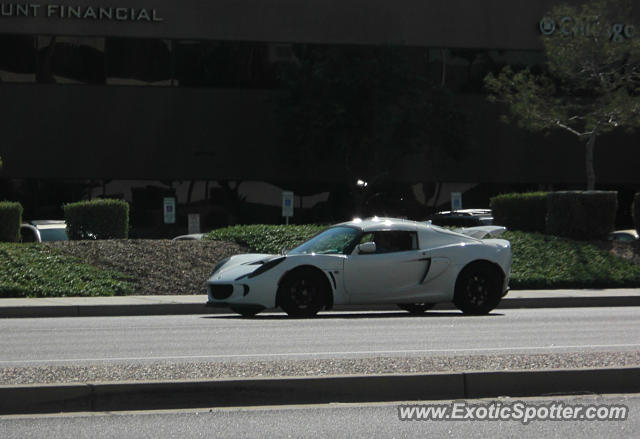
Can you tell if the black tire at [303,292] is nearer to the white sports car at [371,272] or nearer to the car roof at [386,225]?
the white sports car at [371,272]

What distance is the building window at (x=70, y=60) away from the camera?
40875 mm

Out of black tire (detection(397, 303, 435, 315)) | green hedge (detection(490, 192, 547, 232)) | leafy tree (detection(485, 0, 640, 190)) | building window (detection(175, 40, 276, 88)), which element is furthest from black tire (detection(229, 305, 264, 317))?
building window (detection(175, 40, 276, 88))

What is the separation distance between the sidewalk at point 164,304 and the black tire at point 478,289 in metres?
1.85

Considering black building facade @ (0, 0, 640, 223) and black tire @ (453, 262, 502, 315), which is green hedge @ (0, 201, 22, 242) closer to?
black tire @ (453, 262, 502, 315)

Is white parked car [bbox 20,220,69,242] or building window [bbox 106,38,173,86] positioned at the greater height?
building window [bbox 106,38,173,86]

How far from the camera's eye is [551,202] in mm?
26328

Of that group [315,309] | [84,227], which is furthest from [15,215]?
[315,309]

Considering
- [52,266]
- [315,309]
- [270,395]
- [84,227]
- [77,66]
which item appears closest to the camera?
[270,395]

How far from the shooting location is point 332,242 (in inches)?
627

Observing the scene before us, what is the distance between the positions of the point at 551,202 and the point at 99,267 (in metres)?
11.5

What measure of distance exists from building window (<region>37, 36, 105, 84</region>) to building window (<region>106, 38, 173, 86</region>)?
427 mm

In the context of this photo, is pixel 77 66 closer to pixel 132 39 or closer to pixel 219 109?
pixel 132 39

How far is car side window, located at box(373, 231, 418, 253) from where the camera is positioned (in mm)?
16031

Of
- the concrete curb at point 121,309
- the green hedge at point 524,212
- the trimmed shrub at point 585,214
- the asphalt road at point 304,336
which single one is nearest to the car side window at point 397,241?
the asphalt road at point 304,336
